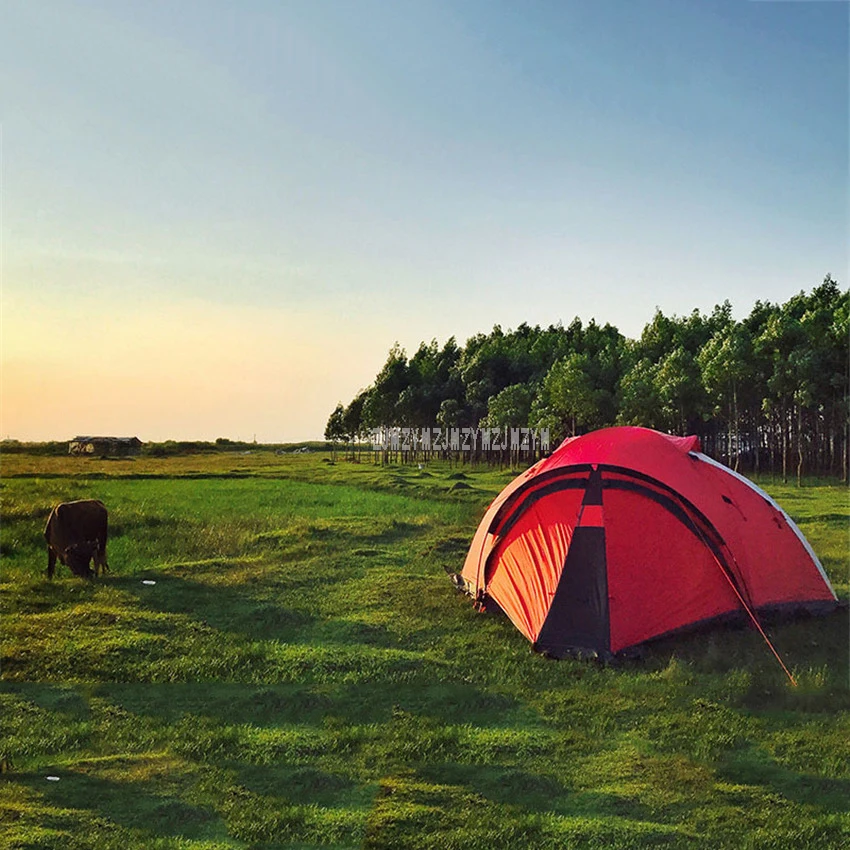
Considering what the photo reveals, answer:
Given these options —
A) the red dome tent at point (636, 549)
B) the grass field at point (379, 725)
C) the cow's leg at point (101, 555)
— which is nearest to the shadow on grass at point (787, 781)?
the grass field at point (379, 725)

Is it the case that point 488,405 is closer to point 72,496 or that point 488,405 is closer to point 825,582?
point 72,496

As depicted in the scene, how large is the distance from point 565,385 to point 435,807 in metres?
40.7

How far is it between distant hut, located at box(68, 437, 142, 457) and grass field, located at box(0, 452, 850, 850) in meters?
30.0

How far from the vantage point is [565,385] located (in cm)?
4556

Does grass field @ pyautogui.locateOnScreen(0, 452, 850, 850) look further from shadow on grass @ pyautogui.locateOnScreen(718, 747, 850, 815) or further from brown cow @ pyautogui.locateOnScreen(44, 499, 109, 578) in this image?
brown cow @ pyautogui.locateOnScreen(44, 499, 109, 578)

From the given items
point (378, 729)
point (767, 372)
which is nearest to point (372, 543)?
point (378, 729)

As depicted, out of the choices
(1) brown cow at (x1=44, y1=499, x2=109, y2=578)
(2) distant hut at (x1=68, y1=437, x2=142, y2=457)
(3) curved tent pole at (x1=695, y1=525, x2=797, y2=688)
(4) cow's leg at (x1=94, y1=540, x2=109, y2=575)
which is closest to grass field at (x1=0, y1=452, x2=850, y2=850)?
(3) curved tent pole at (x1=695, y1=525, x2=797, y2=688)

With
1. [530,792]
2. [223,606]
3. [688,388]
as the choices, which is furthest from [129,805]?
[688,388]

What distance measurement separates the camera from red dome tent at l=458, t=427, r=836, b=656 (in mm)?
9711

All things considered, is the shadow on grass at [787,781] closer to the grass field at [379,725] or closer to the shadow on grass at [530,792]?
the grass field at [379,725]

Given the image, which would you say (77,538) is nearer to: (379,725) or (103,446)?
(379,725)

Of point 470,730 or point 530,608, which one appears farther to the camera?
point 530,608

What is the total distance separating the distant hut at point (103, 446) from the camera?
42.3 meters

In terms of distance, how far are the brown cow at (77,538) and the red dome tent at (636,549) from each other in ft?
22.8
